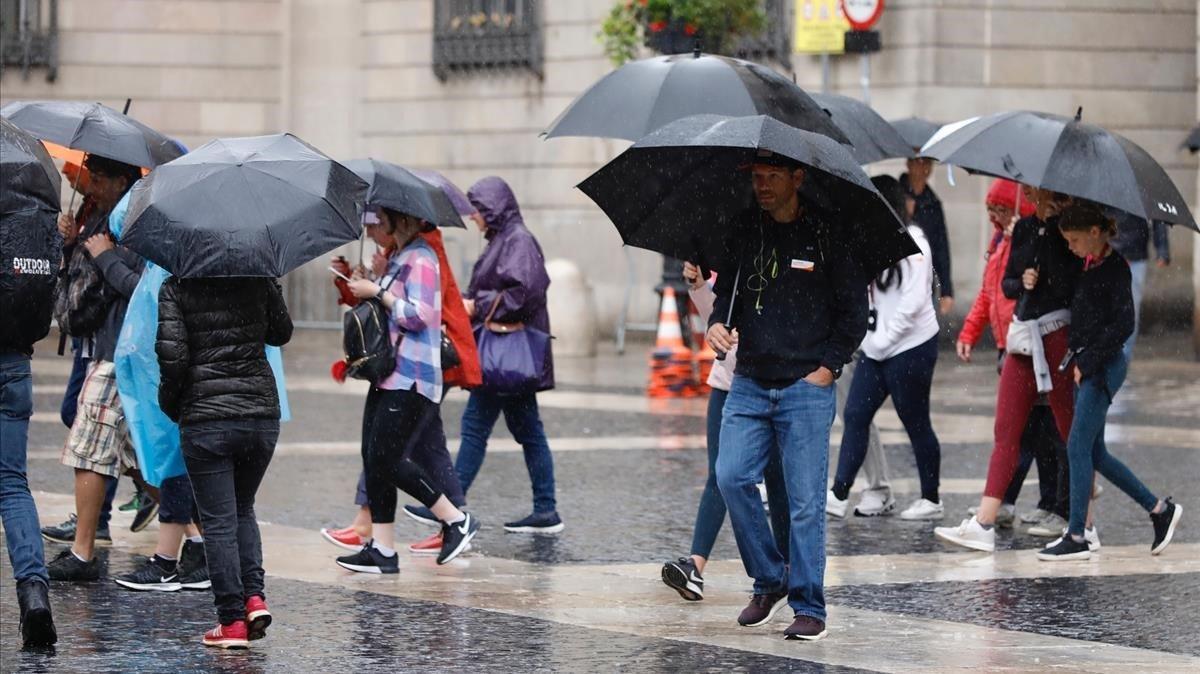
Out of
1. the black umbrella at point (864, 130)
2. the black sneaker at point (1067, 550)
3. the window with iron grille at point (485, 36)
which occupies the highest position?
the window with iron grille at point (485, 36)

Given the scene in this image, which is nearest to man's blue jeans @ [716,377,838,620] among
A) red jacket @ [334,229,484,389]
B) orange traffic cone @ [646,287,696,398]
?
red jacket @ [334,229,484,389]

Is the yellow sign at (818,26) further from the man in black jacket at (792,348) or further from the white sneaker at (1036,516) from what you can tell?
the man in black jacket at (792,348)

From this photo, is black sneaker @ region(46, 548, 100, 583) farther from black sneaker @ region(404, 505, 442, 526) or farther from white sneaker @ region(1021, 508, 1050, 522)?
white sneaker @ region(1021, 508, 1050, 522)

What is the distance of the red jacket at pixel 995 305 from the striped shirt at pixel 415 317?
9.13ft

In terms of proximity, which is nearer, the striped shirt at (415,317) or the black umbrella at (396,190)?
the black umbrella at (396,190)

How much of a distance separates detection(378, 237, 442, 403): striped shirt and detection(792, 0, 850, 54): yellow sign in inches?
394

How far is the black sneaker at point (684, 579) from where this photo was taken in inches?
322

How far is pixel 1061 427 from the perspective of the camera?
9.88 meters

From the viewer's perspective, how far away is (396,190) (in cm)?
895

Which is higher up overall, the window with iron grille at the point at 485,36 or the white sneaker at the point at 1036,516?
the window with iron grille at the point at 485,36

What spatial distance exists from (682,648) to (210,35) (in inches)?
759

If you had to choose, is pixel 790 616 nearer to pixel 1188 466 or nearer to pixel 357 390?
pixel 1188 466

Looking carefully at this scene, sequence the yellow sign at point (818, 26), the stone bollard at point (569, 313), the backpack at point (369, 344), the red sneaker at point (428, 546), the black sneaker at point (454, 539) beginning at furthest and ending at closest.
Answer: the stone bollard at point (569, 313), the yellow sign at point (818, 26), the red sneaker at point (428, 546), the black sneaker at point (454, 539), the backpack at point (369, 344)

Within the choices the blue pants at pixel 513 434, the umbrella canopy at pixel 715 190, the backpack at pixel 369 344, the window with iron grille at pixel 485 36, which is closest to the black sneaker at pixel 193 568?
the backpack at pixel 369 344
